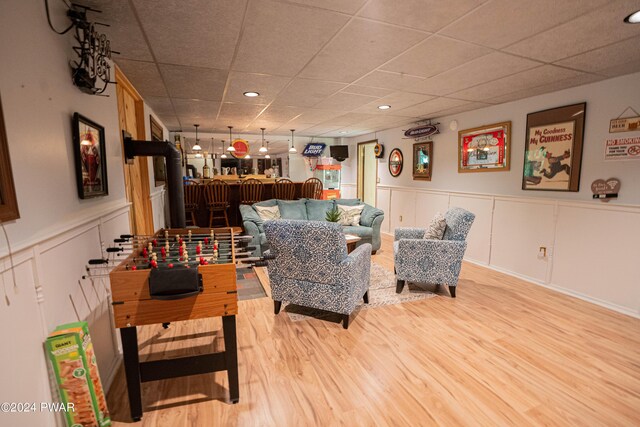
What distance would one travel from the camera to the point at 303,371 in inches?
83.4

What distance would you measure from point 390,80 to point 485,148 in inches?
87.9

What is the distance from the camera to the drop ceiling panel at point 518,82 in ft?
9.29

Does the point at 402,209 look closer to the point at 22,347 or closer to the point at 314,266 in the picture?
the point at 314,266

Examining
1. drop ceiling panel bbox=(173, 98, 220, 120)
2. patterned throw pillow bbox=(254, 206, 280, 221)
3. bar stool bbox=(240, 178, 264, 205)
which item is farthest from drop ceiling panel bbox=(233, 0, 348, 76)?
bar stool bbox=(240, 178, 264, 205)

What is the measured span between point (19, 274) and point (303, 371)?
5.55 feet

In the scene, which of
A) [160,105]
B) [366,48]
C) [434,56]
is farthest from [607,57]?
[160,105]

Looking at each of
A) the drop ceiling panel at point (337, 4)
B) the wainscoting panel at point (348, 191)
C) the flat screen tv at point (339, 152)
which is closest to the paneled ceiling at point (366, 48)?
the drop ceiling panel at point (337, 4)

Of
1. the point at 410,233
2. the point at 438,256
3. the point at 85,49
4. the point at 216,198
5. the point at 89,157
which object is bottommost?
the point at 438,256

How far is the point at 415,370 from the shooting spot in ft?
6.97

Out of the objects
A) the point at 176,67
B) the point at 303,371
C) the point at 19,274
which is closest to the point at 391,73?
the point at 176,67

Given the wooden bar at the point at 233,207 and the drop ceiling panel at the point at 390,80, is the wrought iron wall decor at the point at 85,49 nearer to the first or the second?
the drop ceiling panel at the point at 390,80

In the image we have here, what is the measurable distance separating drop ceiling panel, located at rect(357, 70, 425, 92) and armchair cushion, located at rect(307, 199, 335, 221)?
8.32ft

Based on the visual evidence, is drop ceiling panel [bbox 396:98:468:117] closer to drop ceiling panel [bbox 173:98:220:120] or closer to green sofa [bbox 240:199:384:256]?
green sofa [bbox 240:199:384:256]

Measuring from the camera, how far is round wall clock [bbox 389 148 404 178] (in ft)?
20.6
